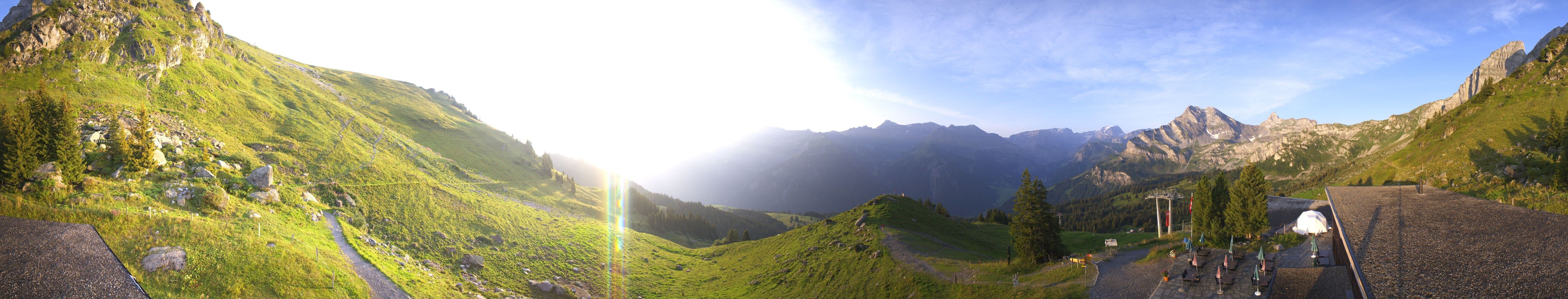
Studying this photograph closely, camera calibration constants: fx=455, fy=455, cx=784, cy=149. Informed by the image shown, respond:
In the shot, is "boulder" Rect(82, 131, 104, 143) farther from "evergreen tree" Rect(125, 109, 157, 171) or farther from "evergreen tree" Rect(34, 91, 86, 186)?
"evergreen tree" Rect(34, 91, 86, 186)

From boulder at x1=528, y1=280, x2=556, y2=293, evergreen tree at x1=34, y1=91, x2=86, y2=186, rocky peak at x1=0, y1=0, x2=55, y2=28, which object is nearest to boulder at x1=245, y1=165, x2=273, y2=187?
evergreen tree at x1=34, y1=91, x2=86, y2=186

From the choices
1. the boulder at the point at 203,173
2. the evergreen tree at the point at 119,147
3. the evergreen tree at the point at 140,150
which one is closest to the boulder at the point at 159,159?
the evergreen tree at the point at 140,150

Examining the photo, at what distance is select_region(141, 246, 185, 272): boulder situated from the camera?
65.3 feet

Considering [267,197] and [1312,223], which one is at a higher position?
[1312,223]

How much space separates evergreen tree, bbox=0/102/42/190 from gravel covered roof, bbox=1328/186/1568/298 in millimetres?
57954

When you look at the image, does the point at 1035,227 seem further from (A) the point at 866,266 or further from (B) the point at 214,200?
(B) the point at 214,200

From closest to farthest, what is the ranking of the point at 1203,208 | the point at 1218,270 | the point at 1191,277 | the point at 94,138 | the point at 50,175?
1. the point at 50,175
2. the point at 1218,270
3. the point at 1191,277
4. the point at 94,138
5. the point at 1203,208

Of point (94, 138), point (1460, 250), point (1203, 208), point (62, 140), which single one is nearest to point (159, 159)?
point (94, 138)

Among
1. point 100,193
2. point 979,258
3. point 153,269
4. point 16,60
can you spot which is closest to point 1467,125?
point 979,258

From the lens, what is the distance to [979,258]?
47938mm

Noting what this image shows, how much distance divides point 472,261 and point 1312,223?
6765 centimetres

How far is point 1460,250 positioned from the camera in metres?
18.3

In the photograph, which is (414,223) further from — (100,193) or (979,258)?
(979,258)

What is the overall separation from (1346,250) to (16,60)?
82.3 meters
